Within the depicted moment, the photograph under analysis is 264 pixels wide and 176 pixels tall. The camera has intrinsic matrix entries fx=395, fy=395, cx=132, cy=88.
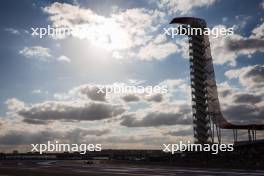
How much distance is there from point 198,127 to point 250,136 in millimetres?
19808

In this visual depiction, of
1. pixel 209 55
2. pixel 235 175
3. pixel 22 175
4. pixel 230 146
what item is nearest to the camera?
pixel 235 175

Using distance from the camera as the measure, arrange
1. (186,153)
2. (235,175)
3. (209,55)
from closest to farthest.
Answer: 1. (235,175)
2. (186,153)
3. (209,55)

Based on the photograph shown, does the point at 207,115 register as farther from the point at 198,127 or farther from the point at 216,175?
the point at 216,175

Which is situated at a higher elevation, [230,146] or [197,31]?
[197,31]

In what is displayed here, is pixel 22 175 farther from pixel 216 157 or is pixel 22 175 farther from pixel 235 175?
pixel 216 157

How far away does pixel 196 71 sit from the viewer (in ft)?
393

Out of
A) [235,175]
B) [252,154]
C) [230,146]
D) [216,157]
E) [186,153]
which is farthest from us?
[186,153]

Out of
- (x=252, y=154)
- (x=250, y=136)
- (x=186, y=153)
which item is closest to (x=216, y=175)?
(x=252, y=154)

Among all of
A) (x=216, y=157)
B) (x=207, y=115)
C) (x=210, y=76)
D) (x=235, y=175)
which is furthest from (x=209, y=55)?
(x=235, y=175)

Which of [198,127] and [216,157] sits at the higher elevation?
[198,127]

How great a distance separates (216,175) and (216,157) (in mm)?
44802

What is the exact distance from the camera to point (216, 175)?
50.9 metres

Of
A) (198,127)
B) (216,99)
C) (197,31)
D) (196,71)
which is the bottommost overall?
(198,127)

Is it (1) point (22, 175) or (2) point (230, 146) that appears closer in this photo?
(1) point (22, 175)
